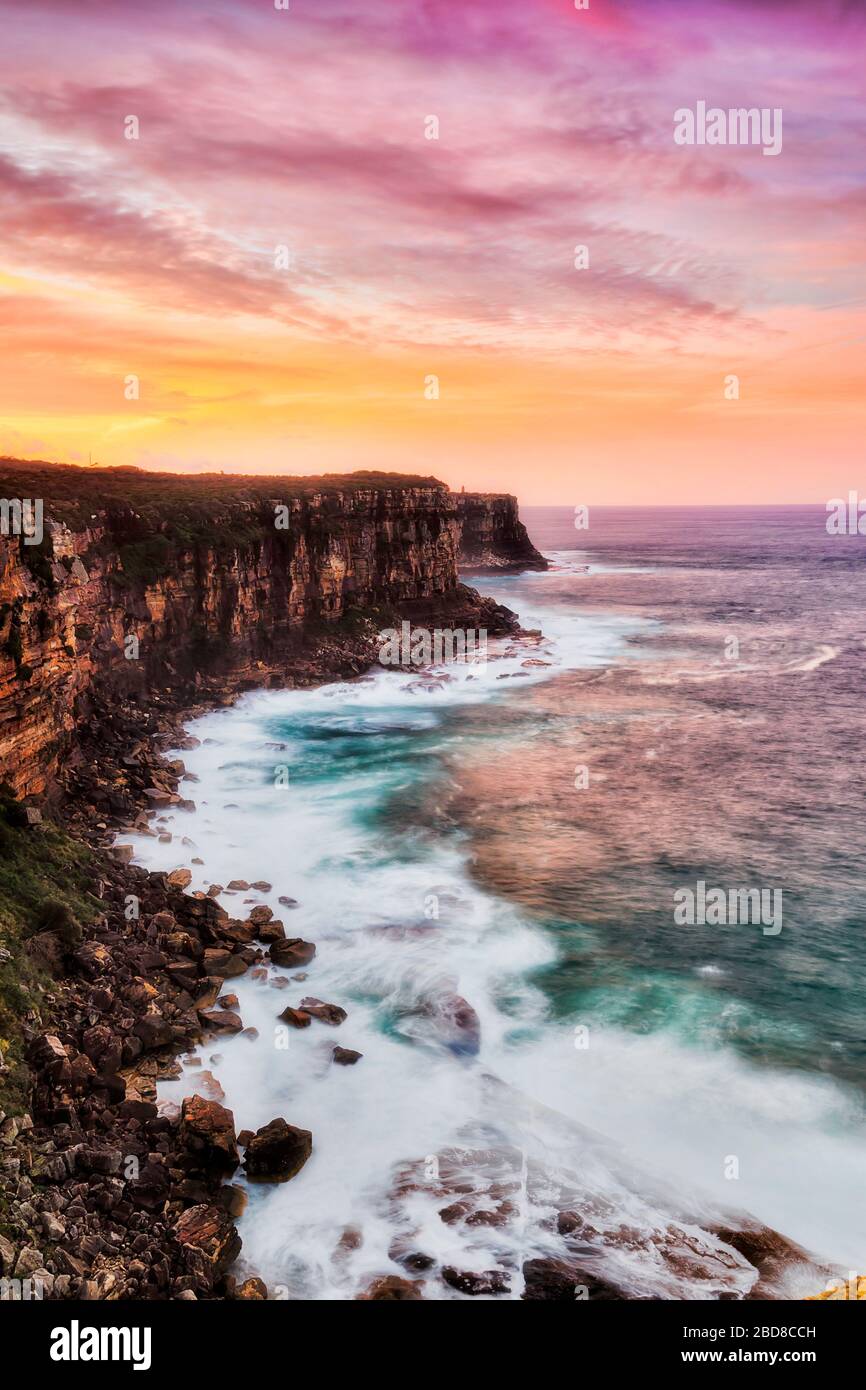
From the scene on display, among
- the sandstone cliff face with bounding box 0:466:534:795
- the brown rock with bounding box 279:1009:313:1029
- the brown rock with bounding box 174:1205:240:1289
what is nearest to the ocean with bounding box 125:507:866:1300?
the brown rock with bounding box 279:1009:313:1029

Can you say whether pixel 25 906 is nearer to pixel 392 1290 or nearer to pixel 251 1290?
pixel 251 1290

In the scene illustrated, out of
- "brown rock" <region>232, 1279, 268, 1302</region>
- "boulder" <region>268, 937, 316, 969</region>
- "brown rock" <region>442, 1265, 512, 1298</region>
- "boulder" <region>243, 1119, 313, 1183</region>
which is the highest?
"boulder" <region>268, 937, 316, 969</region>

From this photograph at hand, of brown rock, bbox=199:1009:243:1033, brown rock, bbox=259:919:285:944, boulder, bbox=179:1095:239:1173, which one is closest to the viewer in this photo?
boulder, bbox=179:1095:239:1173

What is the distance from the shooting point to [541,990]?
24500 mm

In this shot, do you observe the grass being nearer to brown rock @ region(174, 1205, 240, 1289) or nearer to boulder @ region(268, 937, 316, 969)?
brown rock @ region(174, 1205, 240, 1289)

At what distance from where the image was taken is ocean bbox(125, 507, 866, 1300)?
53.9ft

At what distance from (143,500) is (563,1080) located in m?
49.0

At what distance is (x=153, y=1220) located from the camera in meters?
15.0

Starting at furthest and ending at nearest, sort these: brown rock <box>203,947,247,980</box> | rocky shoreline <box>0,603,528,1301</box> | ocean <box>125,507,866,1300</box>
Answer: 1. brown rock <box>203,947,247,980</box>
2. ocean <box>125,507,866,1300</box>
3. rocky shoreline <box>0,603,528,1301</box>

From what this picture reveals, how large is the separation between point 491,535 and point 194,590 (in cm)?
9763

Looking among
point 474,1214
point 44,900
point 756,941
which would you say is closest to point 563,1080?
point 474,1214

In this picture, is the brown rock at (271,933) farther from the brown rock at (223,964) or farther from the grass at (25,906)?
the grass at (25,906)

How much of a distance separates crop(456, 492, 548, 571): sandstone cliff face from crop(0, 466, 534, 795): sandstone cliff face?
177ft

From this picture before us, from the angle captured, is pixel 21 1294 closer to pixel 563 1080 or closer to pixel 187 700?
pixel 563 1080
